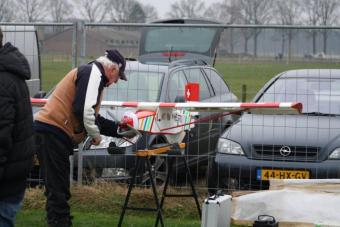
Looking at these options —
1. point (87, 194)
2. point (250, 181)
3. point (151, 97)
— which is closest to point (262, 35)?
point (151, 97)

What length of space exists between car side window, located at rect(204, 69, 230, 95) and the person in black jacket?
609cm

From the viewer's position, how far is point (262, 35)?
9555 mm

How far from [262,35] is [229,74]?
191 cm

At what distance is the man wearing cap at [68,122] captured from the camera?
236 inches

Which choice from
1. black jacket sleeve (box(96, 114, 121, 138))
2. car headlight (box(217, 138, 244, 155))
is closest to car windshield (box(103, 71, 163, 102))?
car headlight (box(217, 138, 244, 155))

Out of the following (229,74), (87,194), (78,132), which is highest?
(229,74)

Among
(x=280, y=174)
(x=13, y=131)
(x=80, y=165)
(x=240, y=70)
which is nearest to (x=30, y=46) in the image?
(x=240, y=70)

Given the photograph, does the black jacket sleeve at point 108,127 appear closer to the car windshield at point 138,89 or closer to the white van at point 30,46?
the car windshield at point 138,89

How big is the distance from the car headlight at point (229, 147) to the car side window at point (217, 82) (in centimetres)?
238

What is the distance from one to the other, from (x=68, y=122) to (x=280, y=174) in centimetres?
269

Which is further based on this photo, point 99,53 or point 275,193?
point 99,53

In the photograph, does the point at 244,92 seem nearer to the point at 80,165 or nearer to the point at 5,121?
the point at 80,165

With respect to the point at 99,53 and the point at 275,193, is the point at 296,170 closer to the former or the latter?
the point at 275,193

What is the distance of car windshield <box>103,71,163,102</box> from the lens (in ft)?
29.6
